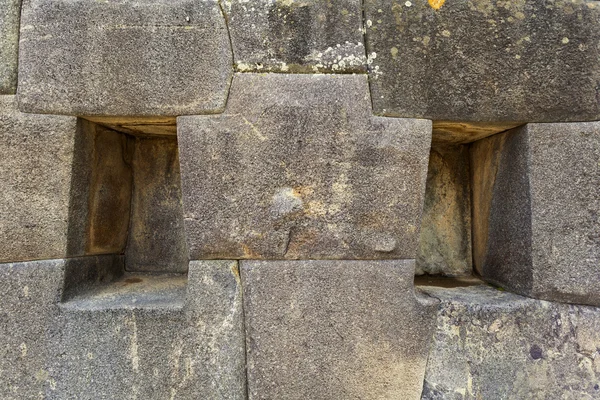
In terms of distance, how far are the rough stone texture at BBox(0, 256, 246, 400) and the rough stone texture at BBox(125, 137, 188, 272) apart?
43cm

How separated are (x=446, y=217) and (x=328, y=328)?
92 centimetres

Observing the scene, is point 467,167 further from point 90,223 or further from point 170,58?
point 90,223

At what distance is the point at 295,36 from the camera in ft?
5.05

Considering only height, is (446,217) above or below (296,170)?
below

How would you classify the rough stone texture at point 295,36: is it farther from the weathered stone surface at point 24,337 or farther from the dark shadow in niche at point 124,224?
the weathered stone surface at point 24,337

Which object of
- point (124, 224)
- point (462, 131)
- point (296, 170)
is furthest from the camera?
point (124, 224)

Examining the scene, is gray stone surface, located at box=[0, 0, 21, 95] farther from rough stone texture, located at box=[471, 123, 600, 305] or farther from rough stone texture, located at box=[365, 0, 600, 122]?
rough stone texture, located at box=[471, 123, 600, 305]

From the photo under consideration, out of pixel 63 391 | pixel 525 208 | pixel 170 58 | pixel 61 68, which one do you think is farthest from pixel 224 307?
pixel 525 208

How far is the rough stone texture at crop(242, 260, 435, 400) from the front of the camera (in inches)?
59.7

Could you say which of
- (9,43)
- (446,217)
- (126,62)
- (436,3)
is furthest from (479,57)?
(9,43)

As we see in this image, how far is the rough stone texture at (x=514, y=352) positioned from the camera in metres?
1.54

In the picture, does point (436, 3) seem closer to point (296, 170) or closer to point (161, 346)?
point (296, 170)

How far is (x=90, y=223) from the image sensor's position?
1.70 meters

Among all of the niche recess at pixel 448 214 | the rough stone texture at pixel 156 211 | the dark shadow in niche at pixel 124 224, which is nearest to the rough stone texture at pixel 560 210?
the niche recess at pixel 448 214
